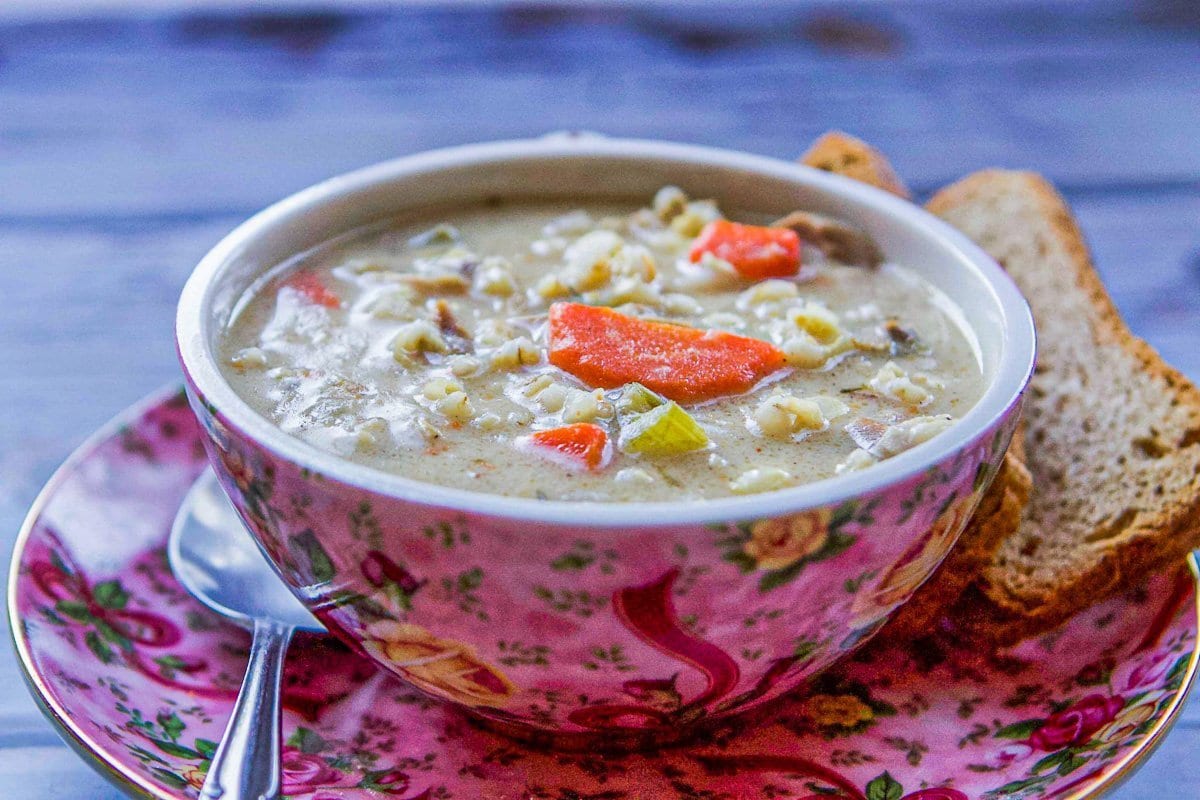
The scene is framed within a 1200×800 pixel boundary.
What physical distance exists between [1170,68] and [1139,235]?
145 centimetres

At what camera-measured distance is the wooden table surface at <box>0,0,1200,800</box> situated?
3.22 metres

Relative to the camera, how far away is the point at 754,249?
221cm

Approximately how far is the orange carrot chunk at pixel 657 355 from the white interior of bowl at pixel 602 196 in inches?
14.0

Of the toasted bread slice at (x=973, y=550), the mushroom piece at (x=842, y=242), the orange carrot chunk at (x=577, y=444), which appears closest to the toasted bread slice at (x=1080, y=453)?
the toasted bread slice at (x=973, y=550)

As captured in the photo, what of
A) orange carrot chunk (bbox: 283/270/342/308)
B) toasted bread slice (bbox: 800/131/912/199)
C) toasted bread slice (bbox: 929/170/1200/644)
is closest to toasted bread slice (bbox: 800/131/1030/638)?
toasted bread slice (bbox: 929/170/1200/644)

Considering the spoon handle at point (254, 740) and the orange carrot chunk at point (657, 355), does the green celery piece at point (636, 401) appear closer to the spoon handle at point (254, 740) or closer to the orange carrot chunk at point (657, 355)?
the orange carrot chunk at point (657, 355)

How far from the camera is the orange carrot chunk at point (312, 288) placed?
6.74 ft

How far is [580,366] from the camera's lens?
1843 mm

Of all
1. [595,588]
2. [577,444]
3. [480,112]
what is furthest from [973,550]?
[480,112]

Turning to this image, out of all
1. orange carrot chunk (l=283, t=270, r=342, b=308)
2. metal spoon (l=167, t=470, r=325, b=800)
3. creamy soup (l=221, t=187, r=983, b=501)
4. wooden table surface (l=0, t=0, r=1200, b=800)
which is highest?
creamy soup (l=221, t=187, r=983, b=501)

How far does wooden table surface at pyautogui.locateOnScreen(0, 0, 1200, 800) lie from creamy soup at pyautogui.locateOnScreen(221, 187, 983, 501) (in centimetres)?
98

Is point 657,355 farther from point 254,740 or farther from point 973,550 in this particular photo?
point 254,740

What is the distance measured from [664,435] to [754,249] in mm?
672

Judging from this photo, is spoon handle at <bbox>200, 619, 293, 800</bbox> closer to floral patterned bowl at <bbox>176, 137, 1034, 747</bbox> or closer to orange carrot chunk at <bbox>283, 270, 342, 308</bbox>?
floral patterned bowl at <bbox>176, 137, 1034, 747</bbox>
